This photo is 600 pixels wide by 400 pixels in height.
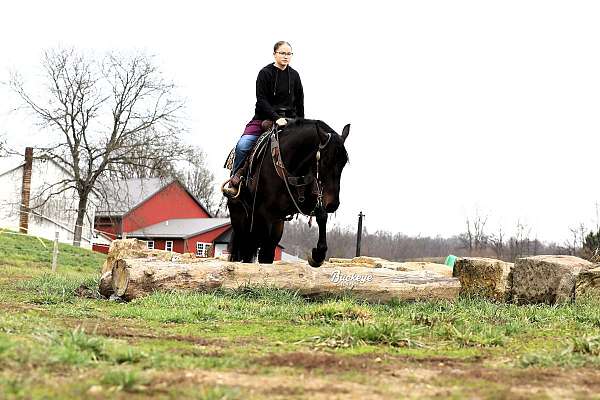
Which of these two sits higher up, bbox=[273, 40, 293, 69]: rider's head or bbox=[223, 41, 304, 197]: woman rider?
bbox=[273, 40, 293, 69]: rider's head

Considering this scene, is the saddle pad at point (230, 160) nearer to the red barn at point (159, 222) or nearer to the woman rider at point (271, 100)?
the woman rider at point (271, 100)

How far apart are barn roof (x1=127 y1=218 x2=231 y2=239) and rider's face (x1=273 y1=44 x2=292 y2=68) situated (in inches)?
1945

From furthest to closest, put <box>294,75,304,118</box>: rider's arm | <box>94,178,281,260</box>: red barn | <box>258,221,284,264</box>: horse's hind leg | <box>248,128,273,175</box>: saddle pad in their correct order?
<box>94,178,281,260</box>: red barn
<box>294,75,304,118</box>: rider's arm
<box>258,221,284,264</box>: horse's hind leg
<box>248,128,273,175</box>: saddle pad

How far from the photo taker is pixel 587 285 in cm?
953

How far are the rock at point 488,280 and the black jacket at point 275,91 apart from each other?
3.74 meters

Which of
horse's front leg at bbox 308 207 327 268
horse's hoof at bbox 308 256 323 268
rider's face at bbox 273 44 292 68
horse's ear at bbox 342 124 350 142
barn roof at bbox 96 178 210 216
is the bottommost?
horse's hoof at bbox 308 256 323 268

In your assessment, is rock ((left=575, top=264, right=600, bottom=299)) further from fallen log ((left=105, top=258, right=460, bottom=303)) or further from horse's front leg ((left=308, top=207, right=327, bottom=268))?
horse's front leg ((left=308, top=207, right=327, bottom=268))

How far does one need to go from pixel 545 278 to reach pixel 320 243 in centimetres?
328

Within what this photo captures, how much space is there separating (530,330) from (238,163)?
553 centimetres

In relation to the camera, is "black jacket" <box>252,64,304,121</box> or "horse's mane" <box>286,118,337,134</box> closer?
"horse's mane" <box>286,118,337,134</box>

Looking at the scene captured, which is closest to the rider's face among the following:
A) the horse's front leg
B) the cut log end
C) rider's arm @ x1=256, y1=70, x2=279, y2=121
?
rider's arm @ x1=256, y1=70, x2=279, y2=121

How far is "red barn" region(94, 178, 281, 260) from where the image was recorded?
59.6m

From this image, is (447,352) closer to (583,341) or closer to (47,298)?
(583,341)

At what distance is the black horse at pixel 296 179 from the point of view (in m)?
9.40
